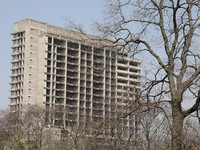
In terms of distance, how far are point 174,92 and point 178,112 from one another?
0.67 m

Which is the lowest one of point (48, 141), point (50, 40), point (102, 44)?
point (48, 141)

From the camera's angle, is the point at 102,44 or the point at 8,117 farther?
the point at 8,117

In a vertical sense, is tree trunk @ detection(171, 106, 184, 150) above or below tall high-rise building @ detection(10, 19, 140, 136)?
below

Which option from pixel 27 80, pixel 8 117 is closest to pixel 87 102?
pixel 27 80

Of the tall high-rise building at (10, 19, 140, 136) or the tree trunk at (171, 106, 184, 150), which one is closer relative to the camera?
the tree trunk at (171, 106, 184, 150)

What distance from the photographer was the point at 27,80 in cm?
12075

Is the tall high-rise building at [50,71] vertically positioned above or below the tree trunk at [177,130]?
above

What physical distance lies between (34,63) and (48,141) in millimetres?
57196

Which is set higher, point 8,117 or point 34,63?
point 34,63

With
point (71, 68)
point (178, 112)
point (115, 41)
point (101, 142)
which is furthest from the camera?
point (71, 68)

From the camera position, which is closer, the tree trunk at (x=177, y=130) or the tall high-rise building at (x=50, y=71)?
the tree trunk at (x=177, y=130)

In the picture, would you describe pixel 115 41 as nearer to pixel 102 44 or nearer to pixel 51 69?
pixel 102 44

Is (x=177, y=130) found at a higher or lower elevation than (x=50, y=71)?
lower

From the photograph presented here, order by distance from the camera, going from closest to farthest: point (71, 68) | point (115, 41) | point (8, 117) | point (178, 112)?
point (178, 112)
point (115, 41)
point (8, 117)
point (71, 68)
